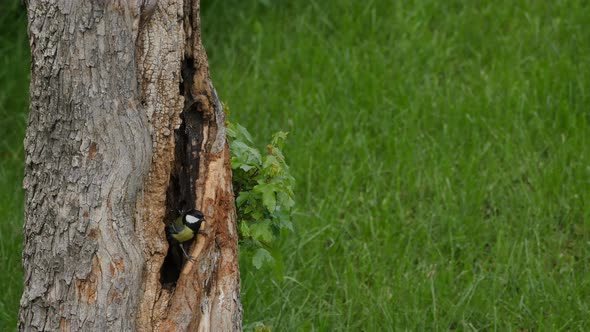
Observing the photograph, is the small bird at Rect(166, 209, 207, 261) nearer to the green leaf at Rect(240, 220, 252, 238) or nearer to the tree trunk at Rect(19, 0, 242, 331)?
the tree trunk at Rect(19, 0, 242, 331)

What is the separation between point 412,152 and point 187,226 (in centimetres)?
250

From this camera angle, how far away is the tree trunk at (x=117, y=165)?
2.91m

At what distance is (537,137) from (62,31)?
11.2ft

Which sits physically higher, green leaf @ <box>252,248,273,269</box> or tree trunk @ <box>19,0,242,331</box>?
tree trunk @ <box>19,0,242,331</box>

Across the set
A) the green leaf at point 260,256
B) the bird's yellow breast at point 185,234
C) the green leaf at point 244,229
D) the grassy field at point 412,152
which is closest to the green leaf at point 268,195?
the green leaf at point 244,229

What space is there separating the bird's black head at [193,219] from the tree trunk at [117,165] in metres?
0.09

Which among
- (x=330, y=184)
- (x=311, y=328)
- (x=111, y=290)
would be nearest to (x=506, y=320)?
(x=311, y=328)

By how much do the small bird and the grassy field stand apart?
850 mm

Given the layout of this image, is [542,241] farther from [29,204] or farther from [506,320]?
[29,204]

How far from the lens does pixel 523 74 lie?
5875 millimetres

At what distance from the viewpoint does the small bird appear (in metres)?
3.08

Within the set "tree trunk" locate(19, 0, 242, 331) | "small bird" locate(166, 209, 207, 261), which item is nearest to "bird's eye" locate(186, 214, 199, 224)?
"small bird" locate(166, 209, 207, 261)

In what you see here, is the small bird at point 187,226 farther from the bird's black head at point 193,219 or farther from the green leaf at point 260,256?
the green leaf at point 260,256

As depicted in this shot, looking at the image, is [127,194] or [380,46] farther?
[380,46]
